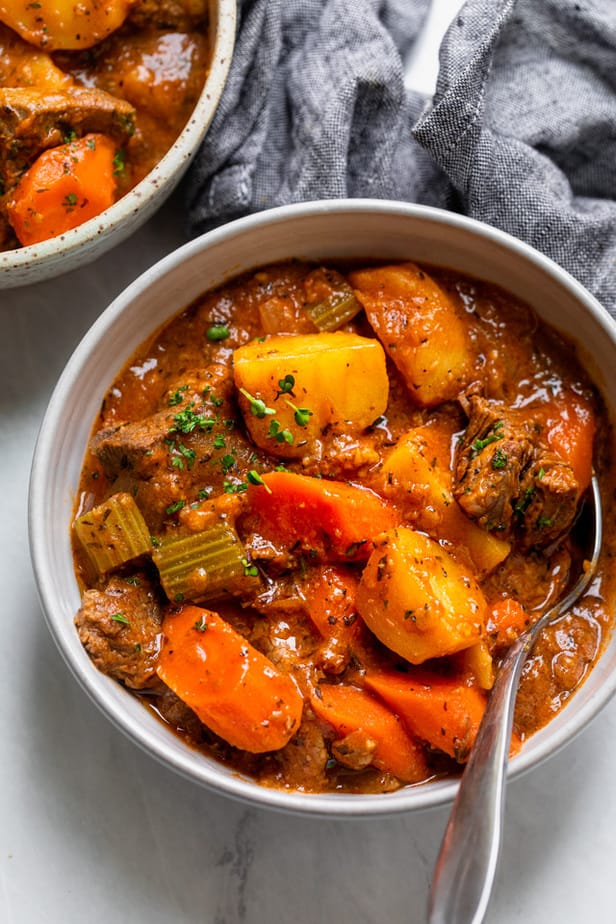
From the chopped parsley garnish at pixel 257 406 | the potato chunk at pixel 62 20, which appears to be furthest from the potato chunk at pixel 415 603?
the potato chunk at pixel 62 20

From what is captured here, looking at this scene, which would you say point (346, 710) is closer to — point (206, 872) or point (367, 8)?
point (206, 872)

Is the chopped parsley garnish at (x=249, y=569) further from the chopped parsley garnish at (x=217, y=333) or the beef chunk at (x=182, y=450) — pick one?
the chopped parsley garnish at (x=217, y=333)

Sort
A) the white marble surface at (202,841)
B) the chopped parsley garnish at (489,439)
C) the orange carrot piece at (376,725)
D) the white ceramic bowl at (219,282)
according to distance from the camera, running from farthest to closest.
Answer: the white marble surface at (202,841) < the chopped parsley garnish at (489,439) < the orange carrot piece at (376,725) < the white ceramic bowl at (219,282)

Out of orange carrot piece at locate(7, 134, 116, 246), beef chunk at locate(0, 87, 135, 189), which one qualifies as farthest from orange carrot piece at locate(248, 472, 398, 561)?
beef chunk at locate(0, 87, 135, 189)

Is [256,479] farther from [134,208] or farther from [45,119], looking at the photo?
[45,119]

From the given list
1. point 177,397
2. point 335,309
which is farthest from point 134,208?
point 335,309

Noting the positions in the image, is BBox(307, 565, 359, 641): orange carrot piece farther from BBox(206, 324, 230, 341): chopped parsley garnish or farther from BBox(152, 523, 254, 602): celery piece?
BBox(206, 324, 230, 341): chopped parsley garnish

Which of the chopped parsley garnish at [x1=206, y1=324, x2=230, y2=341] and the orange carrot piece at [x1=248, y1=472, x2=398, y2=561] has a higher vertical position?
the chopped parsley garnish at [x1=206, y1=324, x2=230, y2=341]
